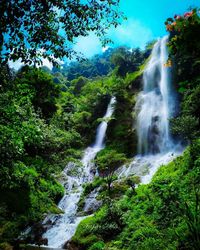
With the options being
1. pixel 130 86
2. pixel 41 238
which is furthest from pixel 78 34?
pixel 130 86

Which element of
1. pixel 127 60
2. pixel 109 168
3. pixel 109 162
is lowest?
pixel 109 168

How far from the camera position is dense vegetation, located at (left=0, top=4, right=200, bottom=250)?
5766mm

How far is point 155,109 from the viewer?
27.6 metres

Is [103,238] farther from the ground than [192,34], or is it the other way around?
[192,34]

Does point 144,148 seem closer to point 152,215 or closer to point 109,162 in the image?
point 109,162

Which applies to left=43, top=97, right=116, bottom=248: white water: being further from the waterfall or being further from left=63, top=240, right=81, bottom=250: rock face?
the waterfall

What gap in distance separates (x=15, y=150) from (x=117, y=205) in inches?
343

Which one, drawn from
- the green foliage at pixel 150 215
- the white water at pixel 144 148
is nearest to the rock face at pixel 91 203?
the white water at pixel 144 148

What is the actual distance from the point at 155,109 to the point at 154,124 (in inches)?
90.9

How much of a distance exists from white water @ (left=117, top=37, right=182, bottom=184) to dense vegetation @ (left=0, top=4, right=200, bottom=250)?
3.33 feet

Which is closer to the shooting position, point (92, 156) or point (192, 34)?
point (192, 34)

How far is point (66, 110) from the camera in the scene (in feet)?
127

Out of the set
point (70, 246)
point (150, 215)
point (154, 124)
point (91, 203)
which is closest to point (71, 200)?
point (91, 203)

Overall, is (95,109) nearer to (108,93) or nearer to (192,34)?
(108,93)
